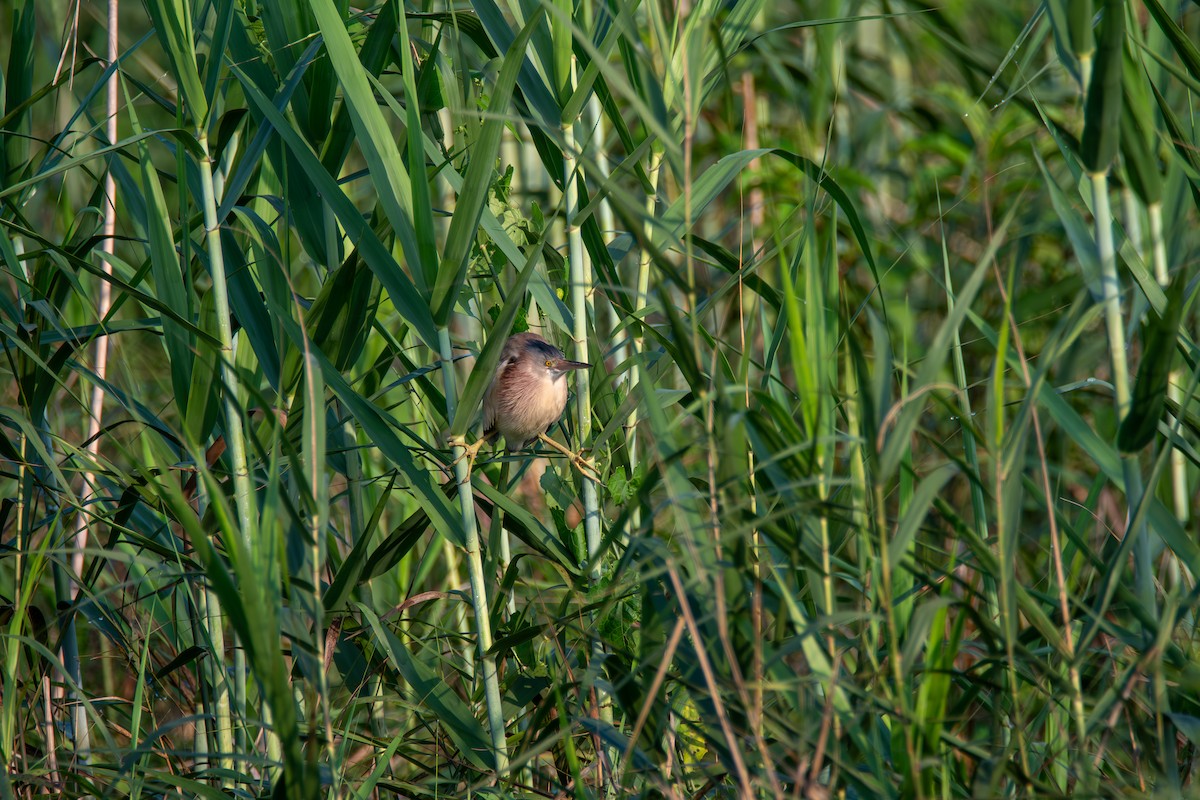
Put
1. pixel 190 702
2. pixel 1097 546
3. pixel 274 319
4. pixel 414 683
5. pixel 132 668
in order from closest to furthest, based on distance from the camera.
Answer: pixel 414 683
pixel 274 319
pixel 132 668
pixel 190 702
pixel 1097 546

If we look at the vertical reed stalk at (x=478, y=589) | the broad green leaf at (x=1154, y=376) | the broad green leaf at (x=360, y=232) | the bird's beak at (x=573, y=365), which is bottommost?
the vertical reed stalk at (x=478, y=589)

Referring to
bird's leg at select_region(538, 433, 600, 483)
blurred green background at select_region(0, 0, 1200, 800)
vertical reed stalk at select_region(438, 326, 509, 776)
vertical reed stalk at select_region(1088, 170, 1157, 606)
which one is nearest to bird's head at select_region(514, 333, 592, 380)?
blurred green background at select_region(0, 0, 1200, 800)

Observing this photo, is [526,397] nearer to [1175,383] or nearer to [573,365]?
[573,365]

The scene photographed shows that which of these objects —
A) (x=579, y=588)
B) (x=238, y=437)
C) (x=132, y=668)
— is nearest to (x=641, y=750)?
(x=579, y=588)

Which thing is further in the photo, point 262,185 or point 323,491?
point 262,185

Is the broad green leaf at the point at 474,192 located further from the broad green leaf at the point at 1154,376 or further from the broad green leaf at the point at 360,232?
the broad green leaf at the point at 1154,376

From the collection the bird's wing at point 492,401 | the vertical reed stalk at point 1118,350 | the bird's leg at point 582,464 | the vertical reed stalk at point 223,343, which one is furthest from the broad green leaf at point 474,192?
the vertical reed stalk at point 1118,350

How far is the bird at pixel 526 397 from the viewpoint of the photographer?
8.77ft

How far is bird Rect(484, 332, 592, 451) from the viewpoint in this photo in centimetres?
267

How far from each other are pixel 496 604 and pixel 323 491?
55 cm

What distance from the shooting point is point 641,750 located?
173cm

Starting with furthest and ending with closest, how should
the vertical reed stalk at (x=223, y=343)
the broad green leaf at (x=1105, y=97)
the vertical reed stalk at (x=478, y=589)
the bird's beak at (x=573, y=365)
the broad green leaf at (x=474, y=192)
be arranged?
the bird's beak at (x=573, y=365) < the vertical reed stalk at (x=223, y=343) < the vertical reed stalk at (x=478, y=589) < the broad green leaf at (x=474, y=192) < the broad green leaf at (x=1105, y=97)

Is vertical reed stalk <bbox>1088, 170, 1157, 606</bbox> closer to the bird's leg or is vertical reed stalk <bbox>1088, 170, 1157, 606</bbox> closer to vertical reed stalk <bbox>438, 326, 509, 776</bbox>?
the bird's leg

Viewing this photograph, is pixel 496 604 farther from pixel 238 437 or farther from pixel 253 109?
pixel 253 109
